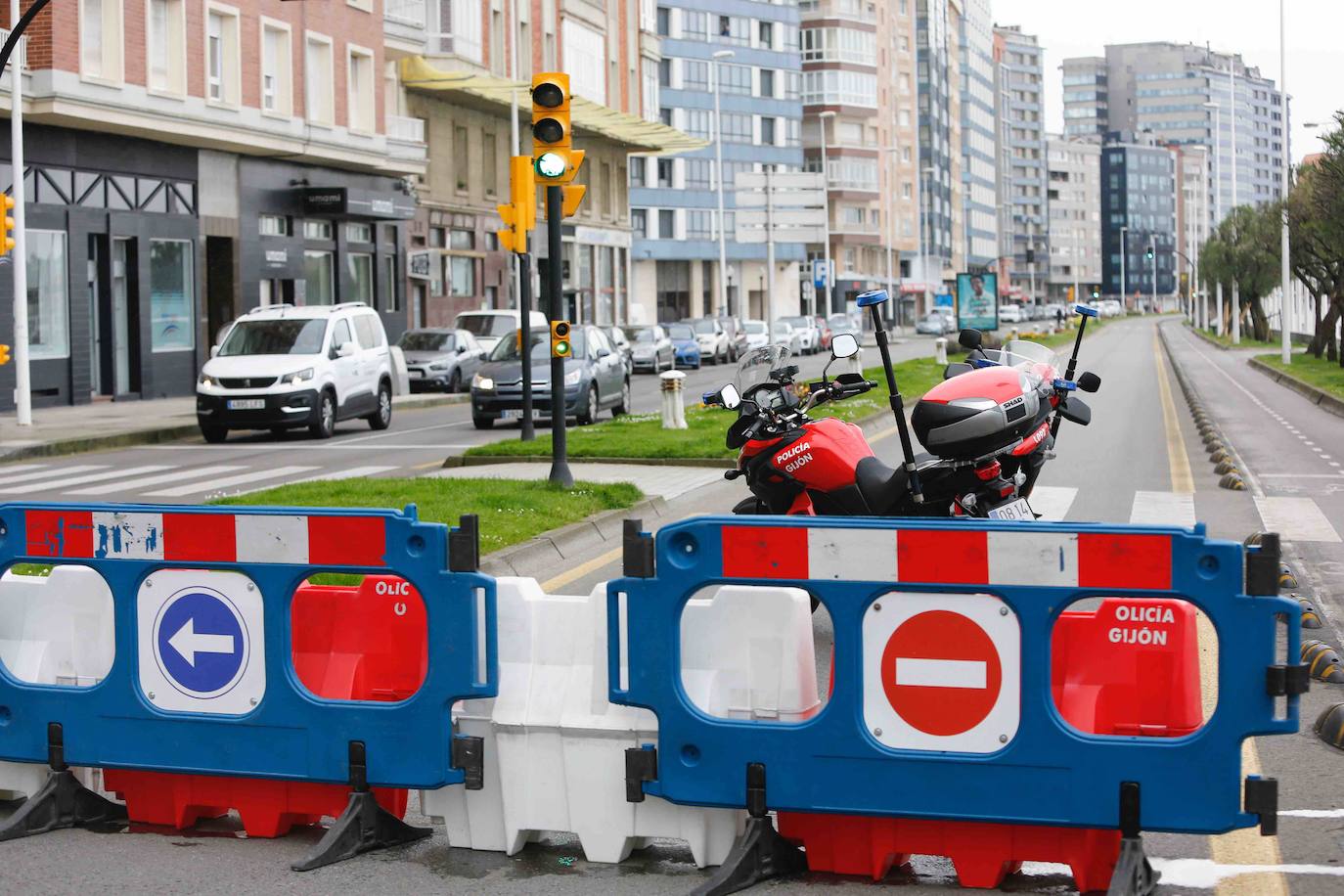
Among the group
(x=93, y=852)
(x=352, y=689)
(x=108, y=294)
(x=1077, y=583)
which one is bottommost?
(x=93, y=852)

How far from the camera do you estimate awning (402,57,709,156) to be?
50688 mm

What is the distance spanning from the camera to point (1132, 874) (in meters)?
4.75

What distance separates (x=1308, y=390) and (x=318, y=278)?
76.1ft

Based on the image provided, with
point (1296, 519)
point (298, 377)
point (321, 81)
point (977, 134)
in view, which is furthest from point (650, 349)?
point (977, 134)

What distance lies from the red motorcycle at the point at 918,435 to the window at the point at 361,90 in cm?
3680

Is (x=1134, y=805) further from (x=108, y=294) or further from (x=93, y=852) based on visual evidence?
(x=108, y=294)

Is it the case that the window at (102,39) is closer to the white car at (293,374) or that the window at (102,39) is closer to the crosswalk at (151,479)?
the white car at (293,374)

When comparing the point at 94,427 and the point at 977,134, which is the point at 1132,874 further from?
the point at 977,134

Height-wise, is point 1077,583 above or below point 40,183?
below

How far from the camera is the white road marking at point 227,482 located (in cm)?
1791

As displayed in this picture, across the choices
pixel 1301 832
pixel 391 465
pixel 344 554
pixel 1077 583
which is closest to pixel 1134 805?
pixel 1077 583

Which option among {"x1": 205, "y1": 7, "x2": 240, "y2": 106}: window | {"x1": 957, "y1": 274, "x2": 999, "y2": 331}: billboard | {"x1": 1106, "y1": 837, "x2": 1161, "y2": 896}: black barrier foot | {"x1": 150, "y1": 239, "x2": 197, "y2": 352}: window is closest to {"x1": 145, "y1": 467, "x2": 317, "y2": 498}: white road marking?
{"x1": 1106, "y1": 837, "x2": 1161, "y2": 896}: black barrier foot

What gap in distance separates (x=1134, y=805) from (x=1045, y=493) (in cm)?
1137

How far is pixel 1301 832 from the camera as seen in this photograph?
5473mm
